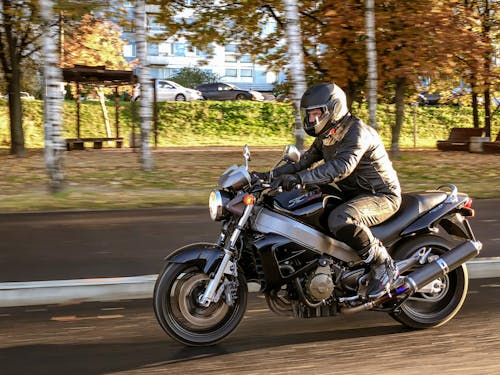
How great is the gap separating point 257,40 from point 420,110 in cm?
2021

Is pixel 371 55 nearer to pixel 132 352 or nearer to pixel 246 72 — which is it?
pixel 132 352

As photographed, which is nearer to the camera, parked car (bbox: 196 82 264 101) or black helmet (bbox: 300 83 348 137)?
black helmet (bbox: 300 83 348 137)

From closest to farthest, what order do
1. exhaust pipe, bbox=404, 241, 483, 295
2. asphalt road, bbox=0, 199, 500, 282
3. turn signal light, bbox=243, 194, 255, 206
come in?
turn signal light, bbox=243, 194, 255, 206 < exhaust pipe, bbox=404, 241, 483, 295 < asphalt road, bbox=0, 199, 500, 282

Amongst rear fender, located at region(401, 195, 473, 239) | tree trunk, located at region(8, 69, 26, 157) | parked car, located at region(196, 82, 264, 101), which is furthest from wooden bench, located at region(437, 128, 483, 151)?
parked car, located at region(196, 82, 264, 101)

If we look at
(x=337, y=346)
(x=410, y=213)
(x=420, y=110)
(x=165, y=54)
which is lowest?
(x=337, y=346)

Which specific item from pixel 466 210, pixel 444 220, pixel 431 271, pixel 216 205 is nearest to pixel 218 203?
pixel 216 205

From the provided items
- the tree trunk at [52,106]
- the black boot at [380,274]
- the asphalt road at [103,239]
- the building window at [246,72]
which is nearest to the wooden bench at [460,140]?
the asphalt road at [103,239]

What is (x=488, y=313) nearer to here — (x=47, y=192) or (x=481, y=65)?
(x=47, y=192)

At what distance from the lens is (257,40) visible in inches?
835

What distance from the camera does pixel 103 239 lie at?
26.0 feet

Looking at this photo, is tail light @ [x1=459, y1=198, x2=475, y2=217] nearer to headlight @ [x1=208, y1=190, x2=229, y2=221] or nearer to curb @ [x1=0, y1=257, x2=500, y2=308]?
curb @ [x1=0, y1=257, x2=500, y2=308]

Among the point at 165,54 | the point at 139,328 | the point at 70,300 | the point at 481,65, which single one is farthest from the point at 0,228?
the point at 165,54

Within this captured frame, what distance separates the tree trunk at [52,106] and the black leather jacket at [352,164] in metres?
7.45

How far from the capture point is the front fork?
14.3 ft
